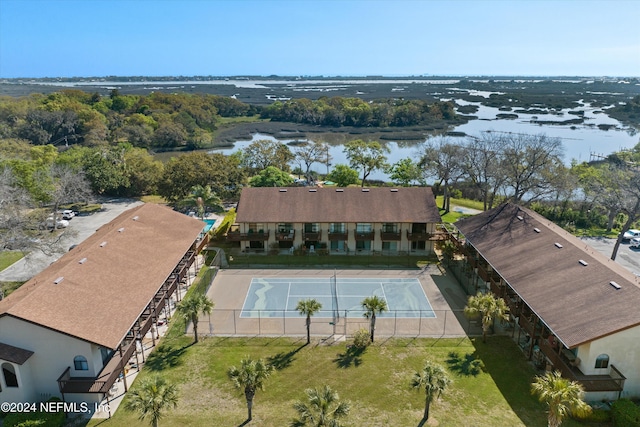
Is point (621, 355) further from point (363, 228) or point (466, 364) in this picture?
point (363, 228)

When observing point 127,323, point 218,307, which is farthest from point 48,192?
point 127,323

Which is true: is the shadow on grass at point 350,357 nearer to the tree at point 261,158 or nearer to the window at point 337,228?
the window at point 337,228

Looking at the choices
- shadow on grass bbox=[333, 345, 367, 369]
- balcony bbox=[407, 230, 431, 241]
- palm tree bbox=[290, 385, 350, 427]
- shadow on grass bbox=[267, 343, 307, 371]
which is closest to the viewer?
palm tree bbox=[290, 385, 350, 427]

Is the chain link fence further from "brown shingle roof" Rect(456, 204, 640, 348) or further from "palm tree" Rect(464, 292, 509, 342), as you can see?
"brown shingle roof" Rect(456, 204, 640, 348)

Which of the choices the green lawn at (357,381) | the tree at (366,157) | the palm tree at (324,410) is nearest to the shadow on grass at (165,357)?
the green lawn at (357,381)

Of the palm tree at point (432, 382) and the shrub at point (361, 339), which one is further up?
the palm tree at point (432, 382)

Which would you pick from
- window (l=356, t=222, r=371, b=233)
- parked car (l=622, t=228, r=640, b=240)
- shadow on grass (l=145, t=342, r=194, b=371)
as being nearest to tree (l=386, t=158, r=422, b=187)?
window (l=356, t=222, r=371, b=233)

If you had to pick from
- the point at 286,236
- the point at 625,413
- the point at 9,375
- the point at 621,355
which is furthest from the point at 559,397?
the point at 286,236
